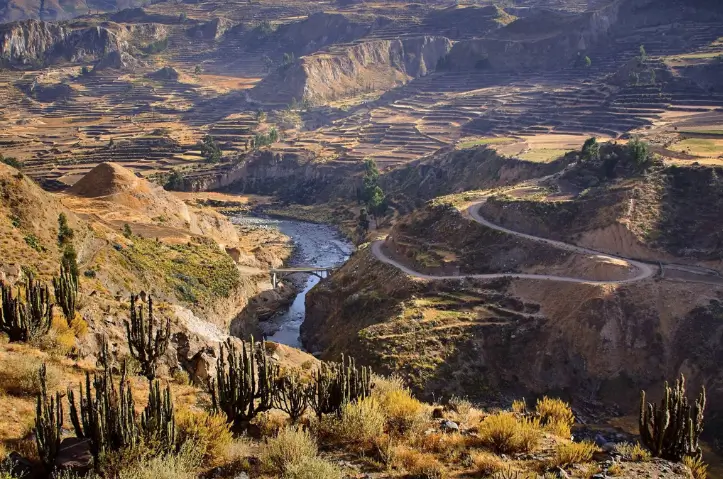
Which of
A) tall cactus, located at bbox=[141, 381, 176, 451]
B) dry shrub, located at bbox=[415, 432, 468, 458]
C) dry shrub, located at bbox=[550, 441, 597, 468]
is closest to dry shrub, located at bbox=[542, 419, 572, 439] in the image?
dry shrub, located at bbox=[550, 441, 597, 468]

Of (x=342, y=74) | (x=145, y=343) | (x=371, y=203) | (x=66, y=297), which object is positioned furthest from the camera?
(x=342, y=74)

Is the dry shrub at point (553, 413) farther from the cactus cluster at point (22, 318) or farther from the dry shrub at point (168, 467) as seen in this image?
the cactus cluster at point (22, 318)

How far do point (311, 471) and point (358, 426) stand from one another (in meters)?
Answer: 4.00

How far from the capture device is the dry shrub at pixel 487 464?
17.5m

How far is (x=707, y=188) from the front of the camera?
195 feet

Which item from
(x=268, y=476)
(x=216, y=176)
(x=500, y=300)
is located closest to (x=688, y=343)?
(x=500, y=300)

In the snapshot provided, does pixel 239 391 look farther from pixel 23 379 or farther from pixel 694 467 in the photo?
pixel 694 467

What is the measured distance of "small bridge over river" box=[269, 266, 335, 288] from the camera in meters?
76.6

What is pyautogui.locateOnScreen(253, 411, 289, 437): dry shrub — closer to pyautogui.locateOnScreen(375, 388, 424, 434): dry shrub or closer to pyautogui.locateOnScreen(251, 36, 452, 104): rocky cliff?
pyautogui.locateOnScreen(375, 388, 424, 434): dry shrub

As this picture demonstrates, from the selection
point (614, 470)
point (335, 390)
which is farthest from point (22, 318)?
point (614, 470)

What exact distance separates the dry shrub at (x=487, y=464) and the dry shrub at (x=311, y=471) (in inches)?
167

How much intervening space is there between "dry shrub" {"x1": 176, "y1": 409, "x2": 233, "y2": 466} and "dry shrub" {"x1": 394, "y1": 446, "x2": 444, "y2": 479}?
4.63 meters

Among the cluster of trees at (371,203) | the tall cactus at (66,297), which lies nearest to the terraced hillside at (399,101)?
the cluster of trees at (371,203)

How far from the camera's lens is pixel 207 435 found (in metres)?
16.8
